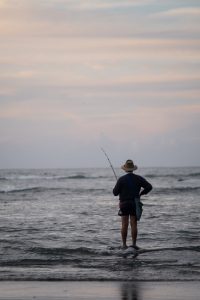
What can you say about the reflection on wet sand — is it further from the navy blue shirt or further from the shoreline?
the navy blue shirt

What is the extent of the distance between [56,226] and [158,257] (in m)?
5.40

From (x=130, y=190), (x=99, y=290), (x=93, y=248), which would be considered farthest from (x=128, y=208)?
(x=99, y=290)

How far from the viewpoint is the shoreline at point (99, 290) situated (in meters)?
6.38

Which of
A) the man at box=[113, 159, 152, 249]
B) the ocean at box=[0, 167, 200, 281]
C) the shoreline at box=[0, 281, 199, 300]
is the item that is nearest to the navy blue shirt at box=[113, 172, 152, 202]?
the man at box=[113, 159, 152, 249]

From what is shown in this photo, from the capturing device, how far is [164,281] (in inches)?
291

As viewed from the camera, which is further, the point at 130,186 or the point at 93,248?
the point at 93,248

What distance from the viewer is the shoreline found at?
638 centimetres

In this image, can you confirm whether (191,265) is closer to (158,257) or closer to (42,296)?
(158,257)

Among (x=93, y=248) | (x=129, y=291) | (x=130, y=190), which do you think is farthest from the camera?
(x=93, y=248)

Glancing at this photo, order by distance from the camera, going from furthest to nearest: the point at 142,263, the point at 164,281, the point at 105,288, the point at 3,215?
the point at 3,215 → the point at 142,263 → the point at 164,281 → the point at 105,288

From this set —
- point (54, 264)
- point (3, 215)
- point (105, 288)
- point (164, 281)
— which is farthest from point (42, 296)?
point (3, 215)

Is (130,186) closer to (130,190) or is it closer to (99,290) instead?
(130,190)

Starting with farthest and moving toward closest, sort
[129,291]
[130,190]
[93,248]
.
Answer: [93,248]
[130,190]
[129,291]

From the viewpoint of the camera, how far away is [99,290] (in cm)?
680
